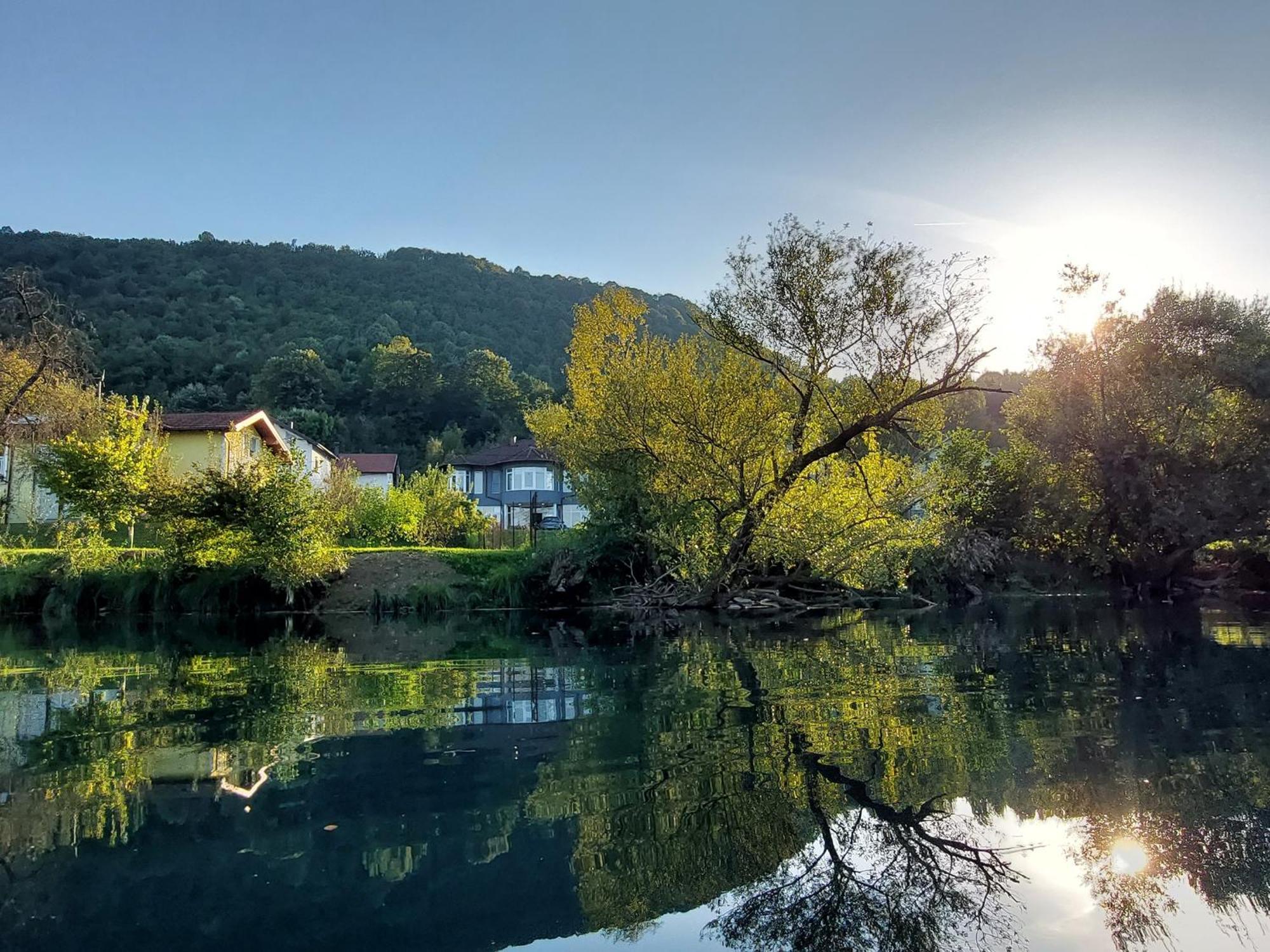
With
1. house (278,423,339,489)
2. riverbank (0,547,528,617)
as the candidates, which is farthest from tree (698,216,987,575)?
house (278,423,339,489)

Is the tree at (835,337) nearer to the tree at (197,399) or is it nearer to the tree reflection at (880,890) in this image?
the tree reflection at (880,890)

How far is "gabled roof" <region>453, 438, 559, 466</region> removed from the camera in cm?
6450

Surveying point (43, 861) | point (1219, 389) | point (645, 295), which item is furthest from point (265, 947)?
point (645, 295)

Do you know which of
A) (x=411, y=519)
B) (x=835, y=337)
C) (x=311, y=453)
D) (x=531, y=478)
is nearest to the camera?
(x=835, y=337)

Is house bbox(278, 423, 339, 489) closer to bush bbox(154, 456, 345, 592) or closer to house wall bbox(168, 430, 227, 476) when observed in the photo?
house wall bbox(168, 430, 227, 476)

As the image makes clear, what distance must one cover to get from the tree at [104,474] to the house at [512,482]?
33.5m

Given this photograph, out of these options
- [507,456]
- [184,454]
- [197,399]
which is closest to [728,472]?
[184,454]

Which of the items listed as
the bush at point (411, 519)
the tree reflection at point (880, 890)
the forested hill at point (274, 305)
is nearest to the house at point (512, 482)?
the forested hill at point (274, 305)

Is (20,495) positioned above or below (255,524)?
above

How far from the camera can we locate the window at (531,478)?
212 feet

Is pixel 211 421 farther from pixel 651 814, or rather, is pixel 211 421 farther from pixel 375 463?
pixel 651 814

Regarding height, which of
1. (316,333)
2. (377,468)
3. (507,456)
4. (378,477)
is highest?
(316,333)

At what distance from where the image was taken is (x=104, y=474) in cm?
2694

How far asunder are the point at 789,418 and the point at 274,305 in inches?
3322
